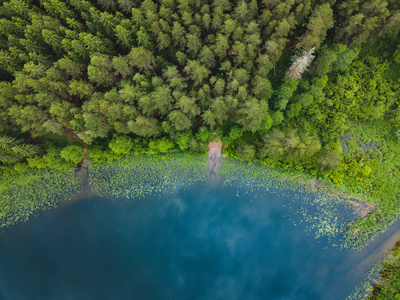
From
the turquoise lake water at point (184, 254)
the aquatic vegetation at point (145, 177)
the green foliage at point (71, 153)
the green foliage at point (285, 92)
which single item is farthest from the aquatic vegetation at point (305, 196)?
the green foliage at point (71, 153)

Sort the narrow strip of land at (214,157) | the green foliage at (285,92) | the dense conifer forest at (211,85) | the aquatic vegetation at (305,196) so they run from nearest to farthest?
the dense conifer forest at (211,85) < the green foliage at (285,92) < the aquatic vegetation at (305,196) < the narrow strip of land at (214,157)

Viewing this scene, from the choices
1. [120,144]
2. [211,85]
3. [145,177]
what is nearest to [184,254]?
[145,177]

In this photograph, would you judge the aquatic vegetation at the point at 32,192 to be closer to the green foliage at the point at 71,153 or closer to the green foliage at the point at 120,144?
the green foliage at the point at 71,153

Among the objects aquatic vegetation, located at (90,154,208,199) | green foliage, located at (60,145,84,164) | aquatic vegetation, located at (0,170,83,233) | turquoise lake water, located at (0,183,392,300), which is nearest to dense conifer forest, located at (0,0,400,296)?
green foliage, located at (60,145,84,164)

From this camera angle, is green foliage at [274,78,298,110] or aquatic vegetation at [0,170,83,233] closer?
green foliage at [274,78,298,110]

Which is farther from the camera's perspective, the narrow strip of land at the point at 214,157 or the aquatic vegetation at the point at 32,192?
the narrow strip of land at the point at 214,157

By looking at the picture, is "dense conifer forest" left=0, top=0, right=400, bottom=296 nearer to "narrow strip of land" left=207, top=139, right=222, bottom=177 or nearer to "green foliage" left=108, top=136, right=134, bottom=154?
"green foliage" left=108, top=136, right=134, bottom=154
